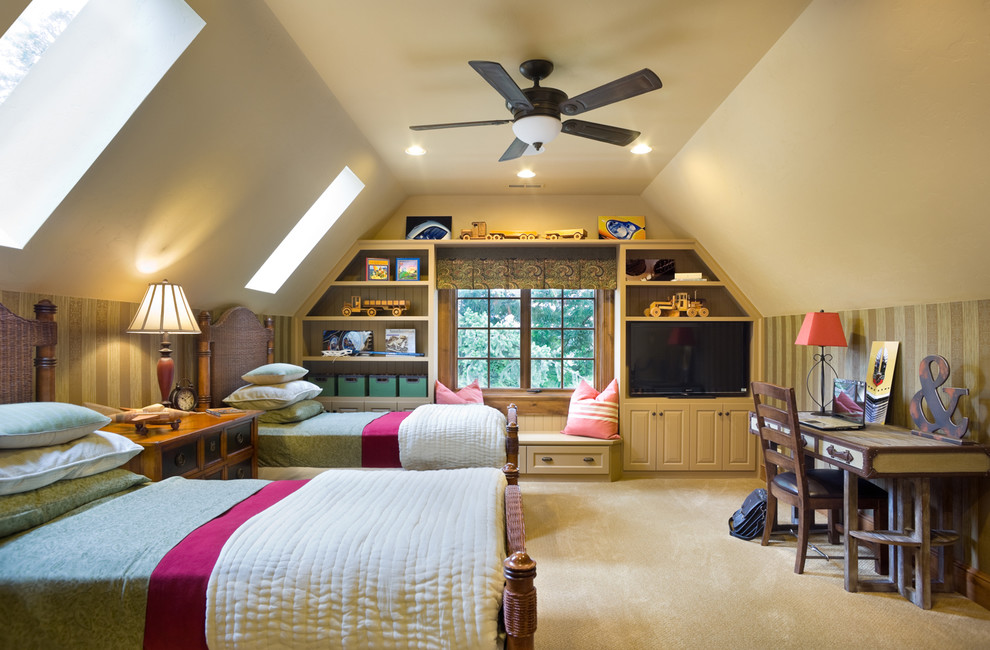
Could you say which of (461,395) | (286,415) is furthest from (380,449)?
(461,395)

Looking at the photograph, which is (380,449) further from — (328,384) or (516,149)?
(516,149)

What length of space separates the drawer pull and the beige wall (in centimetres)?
58

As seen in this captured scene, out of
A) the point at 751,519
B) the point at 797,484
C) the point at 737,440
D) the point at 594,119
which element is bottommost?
the point at 751,519

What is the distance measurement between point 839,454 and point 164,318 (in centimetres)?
347

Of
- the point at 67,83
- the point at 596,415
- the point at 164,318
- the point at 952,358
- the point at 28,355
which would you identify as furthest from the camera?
the point at 596,415

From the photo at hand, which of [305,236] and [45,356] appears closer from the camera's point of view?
[45,356]

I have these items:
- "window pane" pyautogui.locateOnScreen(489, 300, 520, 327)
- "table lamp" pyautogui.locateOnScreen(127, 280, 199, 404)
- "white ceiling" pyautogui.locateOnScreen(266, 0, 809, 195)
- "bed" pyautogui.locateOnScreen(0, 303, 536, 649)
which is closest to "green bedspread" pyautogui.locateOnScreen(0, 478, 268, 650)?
"bed" pyautogui.locateOnScreen(0, 303, 536, 649)

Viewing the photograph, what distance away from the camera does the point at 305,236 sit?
4461mm

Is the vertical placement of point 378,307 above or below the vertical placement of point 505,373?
above

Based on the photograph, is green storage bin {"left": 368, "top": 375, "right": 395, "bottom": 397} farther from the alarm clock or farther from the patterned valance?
the alarm clock

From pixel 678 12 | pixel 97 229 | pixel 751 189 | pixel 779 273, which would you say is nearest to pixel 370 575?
pixel 97 229

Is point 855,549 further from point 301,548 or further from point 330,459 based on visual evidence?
point 330,459

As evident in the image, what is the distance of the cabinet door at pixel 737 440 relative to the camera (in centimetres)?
488

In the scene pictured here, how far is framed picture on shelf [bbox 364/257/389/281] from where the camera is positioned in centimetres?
509
